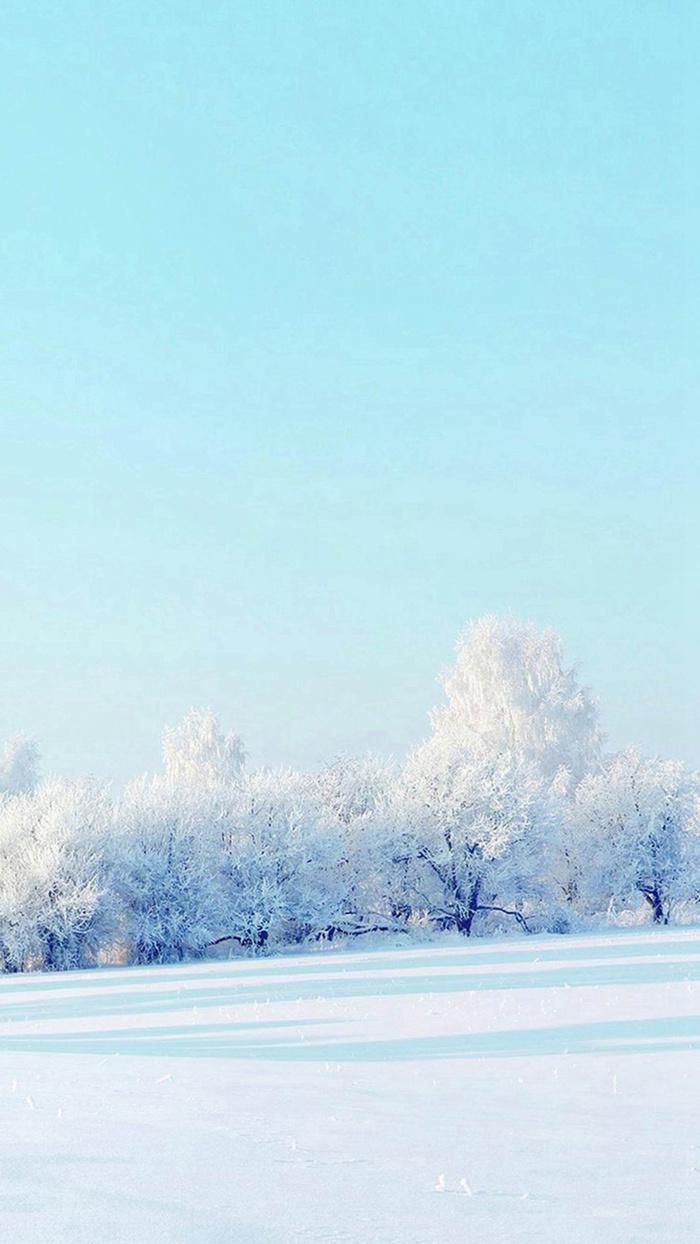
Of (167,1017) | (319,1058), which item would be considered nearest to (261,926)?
(167,1017)

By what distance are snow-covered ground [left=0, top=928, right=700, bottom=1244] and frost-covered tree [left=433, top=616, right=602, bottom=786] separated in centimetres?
3449

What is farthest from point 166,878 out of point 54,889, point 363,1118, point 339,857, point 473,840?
point 363,1118

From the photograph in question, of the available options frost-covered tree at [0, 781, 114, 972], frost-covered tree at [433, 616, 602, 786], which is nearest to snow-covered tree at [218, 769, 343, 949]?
frost-covered tree at [0, 781, 114, 972]

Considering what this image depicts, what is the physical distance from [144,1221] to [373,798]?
2900cm

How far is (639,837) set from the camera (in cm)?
3228

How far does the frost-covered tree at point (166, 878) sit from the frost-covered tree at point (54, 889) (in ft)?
Result: 2.01

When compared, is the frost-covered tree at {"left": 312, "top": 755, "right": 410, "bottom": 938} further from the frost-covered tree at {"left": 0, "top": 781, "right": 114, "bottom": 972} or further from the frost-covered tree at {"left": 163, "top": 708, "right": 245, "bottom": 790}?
the frost-covered tree at {"left": 163, "top": 708, "right": 245, "bottom": 790}

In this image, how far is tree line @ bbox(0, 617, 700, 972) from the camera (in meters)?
27.6

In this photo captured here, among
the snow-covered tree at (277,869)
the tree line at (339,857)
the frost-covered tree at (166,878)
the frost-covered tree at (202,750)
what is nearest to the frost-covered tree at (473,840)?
the tree line at (339,857)

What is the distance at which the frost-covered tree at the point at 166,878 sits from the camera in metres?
27.8

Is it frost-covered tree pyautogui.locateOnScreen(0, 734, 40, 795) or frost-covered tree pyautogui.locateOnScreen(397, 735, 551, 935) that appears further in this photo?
frost-covered tree pyautogui.locateOnScreen(0, 734, 40, 795)

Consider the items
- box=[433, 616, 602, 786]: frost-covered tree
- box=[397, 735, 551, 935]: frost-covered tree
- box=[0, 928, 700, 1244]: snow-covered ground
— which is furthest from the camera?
box=[433, 616, 602, 786]: frost-covered tree

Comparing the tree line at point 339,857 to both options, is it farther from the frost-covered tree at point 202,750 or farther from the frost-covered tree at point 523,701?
the frost-covered tree at point 202,750

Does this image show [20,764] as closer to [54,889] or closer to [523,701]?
[523,701]
